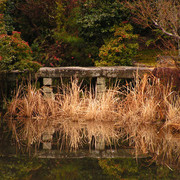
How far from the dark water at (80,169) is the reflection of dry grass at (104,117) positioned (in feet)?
4.04

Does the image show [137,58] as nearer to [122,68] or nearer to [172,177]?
[122,68]

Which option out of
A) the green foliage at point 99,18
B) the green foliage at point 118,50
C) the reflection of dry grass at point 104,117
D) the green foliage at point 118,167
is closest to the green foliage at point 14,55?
the reflection of dry grass at point 104,117

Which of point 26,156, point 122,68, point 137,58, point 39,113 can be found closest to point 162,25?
point 137,58

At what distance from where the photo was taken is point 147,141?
6.64 m

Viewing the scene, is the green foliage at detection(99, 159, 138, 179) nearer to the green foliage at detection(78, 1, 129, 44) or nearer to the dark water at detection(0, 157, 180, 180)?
the dark water at detection(0, 157, 180, 180)

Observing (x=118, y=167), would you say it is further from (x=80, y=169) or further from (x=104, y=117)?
(x=104, y=117)

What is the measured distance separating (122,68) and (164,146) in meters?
3.86

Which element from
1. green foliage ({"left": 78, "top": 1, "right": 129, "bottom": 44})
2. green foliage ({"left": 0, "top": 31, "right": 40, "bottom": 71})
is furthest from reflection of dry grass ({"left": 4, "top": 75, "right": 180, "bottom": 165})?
green foliage ({"left": 78, "top": 1, "right": 129, "bottom": 44})

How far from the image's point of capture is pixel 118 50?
11930mm

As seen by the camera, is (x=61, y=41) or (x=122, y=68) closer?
(x=122, y=68)

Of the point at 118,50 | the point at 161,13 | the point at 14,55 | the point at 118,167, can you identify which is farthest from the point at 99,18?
the point at 118,167

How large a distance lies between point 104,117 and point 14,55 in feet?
9.90

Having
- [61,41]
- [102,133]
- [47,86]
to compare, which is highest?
[61,41]

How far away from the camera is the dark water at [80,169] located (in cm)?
445
